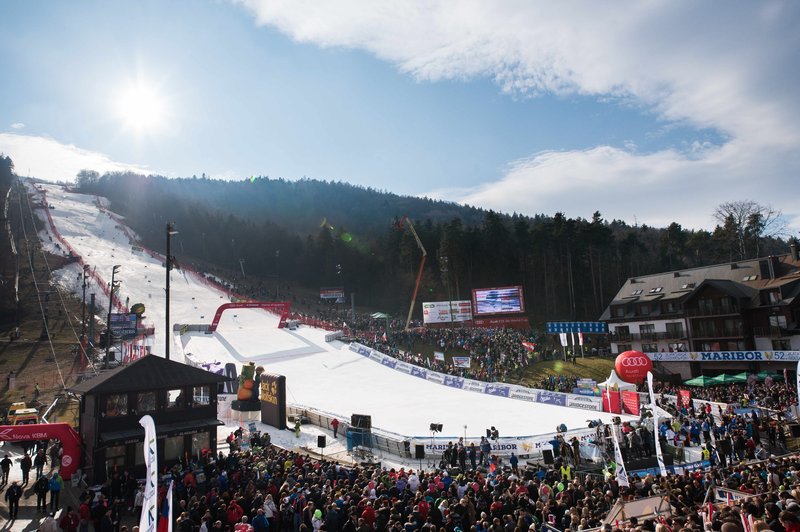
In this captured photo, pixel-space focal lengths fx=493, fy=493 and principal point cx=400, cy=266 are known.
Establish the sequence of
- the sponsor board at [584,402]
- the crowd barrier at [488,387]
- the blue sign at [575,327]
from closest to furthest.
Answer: the sponsor board at [584,402]
the crowd barrier at [488,387]
the blue sign at [575,327]

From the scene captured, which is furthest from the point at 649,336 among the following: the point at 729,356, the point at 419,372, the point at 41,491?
the point at 41,491

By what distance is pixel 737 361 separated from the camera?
41688 millimetres

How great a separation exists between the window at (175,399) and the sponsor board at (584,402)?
22.0 meters

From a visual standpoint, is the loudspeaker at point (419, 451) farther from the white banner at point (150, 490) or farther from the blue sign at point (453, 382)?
the white banner at point (150, 490)

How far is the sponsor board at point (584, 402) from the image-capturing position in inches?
1153

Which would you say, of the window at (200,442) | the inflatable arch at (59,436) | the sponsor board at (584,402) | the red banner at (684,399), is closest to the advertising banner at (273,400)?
the window at (200,442)

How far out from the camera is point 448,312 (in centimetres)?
5831

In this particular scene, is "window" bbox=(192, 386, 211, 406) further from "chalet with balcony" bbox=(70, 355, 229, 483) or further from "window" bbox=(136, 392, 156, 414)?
"window" bbox=(136, 392, 156, 414)

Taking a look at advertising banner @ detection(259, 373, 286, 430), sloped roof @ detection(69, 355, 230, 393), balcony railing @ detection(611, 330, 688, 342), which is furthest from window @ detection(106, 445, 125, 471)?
balcony railing @ detection(611, 330, 688, 342)

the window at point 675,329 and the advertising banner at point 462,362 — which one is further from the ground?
the window at point 675,329

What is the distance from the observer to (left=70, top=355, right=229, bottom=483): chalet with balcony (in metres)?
17.7

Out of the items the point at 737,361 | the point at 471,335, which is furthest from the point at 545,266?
the point at 737,361

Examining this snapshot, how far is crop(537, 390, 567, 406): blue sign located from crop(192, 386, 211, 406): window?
20.6 metres

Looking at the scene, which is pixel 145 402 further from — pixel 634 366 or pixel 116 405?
pixel 634 366
